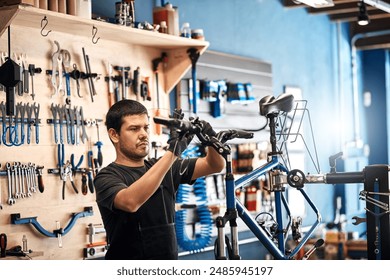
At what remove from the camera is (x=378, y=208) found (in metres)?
3.02

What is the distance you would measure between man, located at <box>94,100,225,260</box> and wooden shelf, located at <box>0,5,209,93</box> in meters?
0.97

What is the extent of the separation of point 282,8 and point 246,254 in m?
2.37

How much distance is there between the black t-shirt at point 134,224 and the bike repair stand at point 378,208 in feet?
2.74

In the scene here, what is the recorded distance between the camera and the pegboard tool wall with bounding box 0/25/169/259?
3873mm

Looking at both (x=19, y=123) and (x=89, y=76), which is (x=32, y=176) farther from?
(x=89, y=76)

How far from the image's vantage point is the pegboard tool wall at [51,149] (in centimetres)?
387

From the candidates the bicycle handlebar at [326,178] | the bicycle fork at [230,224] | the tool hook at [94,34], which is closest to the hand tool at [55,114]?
the tool hook at [94,34]

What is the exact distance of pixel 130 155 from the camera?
9.66 ft

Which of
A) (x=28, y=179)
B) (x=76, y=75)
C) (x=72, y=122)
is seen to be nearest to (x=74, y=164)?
(x=72, y=122)

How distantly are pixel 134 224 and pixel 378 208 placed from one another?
102 cm
